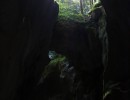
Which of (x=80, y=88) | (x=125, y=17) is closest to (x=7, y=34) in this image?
(x=125, y=17)

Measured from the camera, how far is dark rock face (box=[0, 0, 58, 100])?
30.6ft

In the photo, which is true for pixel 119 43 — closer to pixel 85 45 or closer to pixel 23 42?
pixel 85 45

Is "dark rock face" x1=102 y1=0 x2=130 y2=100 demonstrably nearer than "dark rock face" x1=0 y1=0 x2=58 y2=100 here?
No

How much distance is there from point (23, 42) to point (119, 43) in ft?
14.9

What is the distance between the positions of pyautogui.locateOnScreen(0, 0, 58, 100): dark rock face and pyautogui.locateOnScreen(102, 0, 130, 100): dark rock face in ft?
7.90

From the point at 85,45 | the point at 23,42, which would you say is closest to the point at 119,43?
the point at 85,45

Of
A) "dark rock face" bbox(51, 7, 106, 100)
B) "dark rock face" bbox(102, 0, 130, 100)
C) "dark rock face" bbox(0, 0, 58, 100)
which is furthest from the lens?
"dark rock face" bbox(51, 7, 106, 100)

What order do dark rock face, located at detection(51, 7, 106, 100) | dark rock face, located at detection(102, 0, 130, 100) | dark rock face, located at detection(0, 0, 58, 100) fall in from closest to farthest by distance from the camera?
dark rock face, located at detection(0, 0, 58, 100)
dark rock face, located at detection(102, 0, 130, 100)
dark rock face, located at detection(51, 7, 106, 100)

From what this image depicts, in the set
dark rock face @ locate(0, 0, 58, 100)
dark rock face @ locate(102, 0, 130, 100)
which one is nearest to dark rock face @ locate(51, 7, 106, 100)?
dark rock face @ locate(102, 0, 130, 100)

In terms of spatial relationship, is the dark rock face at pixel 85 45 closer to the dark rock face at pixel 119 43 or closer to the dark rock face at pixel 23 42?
the dark rock face at pixel 119 43

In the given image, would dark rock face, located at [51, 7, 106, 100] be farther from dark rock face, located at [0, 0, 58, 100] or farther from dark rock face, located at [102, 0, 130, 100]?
dark rock face, located at [0, 0, 58, 100]

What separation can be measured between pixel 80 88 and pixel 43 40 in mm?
4648

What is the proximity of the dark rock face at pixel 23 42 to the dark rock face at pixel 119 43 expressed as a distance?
2408 mm

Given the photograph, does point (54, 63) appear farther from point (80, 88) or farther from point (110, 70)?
point (110, 70)
